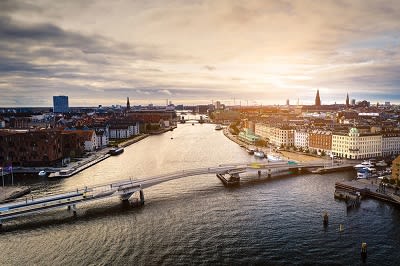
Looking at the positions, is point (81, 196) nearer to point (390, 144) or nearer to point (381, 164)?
point (381, 164)

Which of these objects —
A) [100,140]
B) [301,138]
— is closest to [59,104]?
[100,140]

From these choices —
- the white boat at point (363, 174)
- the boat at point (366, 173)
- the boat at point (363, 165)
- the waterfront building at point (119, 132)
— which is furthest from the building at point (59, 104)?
the white boat at point (363, 174)

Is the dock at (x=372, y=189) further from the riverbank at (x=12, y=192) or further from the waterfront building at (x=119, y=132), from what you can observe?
the waterfront building at (x=119, y=132)

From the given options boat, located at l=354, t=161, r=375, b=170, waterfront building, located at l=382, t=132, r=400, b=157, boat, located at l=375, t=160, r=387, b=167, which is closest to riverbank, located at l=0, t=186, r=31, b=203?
boat, located at l=354, t=161, r=375, b=170

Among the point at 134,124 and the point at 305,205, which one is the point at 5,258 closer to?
the point at 305,205

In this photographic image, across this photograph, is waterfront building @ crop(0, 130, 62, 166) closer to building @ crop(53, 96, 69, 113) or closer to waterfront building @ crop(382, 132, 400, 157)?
waterfront building @ crop(382, 132, 400, 157)

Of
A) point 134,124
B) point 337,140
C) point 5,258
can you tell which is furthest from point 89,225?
point 134,124
